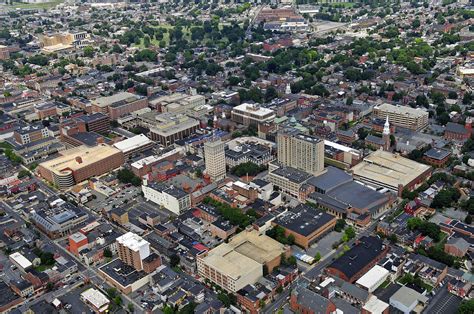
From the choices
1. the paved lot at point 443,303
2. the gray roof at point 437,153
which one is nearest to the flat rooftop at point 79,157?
the gray roof at point 437,153

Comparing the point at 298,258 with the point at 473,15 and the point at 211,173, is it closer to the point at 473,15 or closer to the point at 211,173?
the point at 211,173

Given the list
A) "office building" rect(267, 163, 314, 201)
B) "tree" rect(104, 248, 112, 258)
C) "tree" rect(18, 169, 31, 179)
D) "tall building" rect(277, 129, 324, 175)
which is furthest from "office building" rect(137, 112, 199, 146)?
"tree" rect(104, 248, 112, 258)

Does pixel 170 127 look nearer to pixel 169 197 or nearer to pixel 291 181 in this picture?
pixel 169 197

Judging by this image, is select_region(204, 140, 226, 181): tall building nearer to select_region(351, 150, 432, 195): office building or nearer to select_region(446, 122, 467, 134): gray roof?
select_region(351, 150, 432, 195): office building

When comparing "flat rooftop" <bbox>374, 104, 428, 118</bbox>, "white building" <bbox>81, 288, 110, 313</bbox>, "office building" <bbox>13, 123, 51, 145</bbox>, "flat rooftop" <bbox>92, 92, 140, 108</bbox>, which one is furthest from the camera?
"flat rooftop" <bbox>92, 92, 140, 108</bbox>

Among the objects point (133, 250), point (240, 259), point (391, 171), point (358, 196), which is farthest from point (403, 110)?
point (133, 250)

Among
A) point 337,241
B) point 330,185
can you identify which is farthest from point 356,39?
point 337,241

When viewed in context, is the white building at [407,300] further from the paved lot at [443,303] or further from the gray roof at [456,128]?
the gray roof at [456,128]
